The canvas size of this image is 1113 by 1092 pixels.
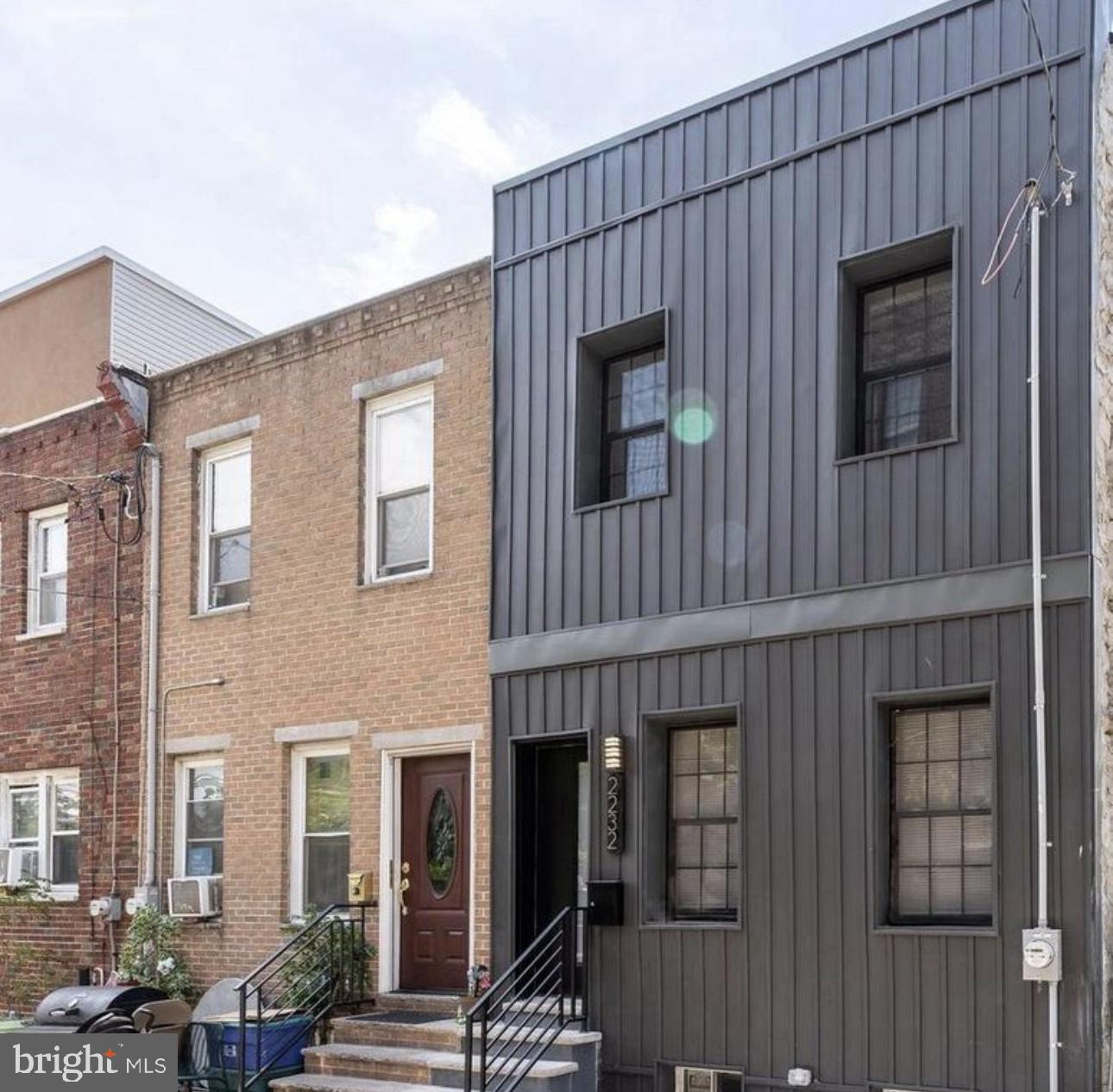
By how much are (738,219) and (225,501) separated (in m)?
6.37

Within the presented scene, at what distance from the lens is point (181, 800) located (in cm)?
1598

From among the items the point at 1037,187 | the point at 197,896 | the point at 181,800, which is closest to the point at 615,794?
the point at 1037,187

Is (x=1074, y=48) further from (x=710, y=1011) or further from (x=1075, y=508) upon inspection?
(x=710, y=1011)

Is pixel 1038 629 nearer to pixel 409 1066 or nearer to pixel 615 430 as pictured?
pixel 615 430

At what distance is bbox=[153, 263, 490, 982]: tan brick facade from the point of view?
1363cm

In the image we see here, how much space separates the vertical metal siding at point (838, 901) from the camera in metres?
9.61

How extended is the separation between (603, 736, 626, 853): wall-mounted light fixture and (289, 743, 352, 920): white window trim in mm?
3298

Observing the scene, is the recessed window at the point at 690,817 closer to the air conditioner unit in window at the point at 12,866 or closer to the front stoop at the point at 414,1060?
the front stoop at the point at 414,1060

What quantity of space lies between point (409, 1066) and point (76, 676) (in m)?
6.74

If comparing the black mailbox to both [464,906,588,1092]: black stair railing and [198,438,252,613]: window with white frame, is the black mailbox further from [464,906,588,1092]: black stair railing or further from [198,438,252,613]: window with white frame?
[198,438,252,613]: window with white frame

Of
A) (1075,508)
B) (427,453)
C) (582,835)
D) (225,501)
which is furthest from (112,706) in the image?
(1075,508)

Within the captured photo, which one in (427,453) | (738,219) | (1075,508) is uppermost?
(738,219)

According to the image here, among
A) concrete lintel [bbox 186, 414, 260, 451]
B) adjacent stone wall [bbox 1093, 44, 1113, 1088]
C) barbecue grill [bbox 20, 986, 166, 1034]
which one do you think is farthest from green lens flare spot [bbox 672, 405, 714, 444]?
barbecue grill [bbox 20, 986, 166, 1034]

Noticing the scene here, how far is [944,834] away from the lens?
1038 cm
